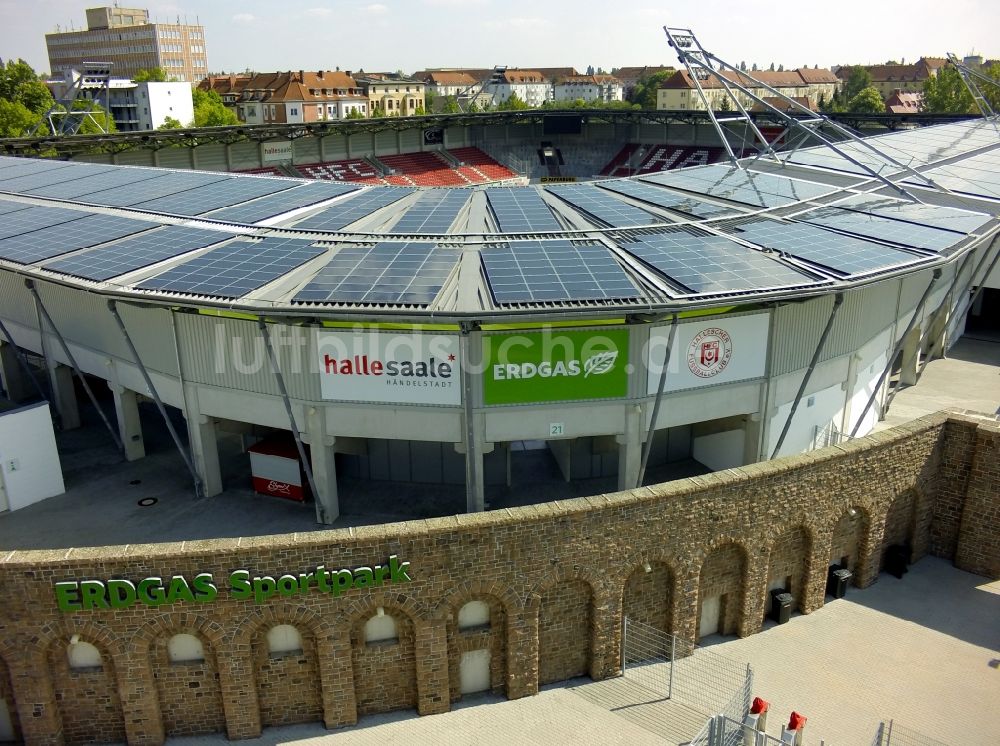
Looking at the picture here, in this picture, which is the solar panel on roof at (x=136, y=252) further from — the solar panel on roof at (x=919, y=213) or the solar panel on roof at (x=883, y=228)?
the solar panel on roof at (x=919, y=213)

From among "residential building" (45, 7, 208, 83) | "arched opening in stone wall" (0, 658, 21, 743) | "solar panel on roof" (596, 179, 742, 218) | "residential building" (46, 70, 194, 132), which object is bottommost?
"arched opening in stone wall" (0, 658, 21, 743)

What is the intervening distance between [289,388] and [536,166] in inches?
3313

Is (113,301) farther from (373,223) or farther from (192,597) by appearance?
(192,597)

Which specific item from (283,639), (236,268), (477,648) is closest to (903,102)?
(236,268)

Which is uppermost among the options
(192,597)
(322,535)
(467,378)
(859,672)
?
(467,378)

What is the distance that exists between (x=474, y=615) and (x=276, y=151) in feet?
231

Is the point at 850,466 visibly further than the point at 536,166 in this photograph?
No

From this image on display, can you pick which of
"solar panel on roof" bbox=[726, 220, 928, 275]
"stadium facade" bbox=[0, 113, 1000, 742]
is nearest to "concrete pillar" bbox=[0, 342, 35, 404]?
"stadium facade" bbox=[0, 113, 1000, 742]

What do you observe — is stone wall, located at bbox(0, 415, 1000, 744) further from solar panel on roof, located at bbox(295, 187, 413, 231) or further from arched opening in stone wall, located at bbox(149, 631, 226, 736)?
solar panel on roof, located at bbox(295, 187, 413, 231)

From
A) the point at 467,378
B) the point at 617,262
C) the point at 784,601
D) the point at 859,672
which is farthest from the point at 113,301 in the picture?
the point at 859,672

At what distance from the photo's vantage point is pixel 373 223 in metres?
29.9

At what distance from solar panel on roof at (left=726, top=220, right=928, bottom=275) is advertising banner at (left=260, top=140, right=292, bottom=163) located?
201 feet

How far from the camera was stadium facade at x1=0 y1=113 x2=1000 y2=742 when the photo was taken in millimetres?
17734

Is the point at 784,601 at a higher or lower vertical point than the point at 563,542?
lower
